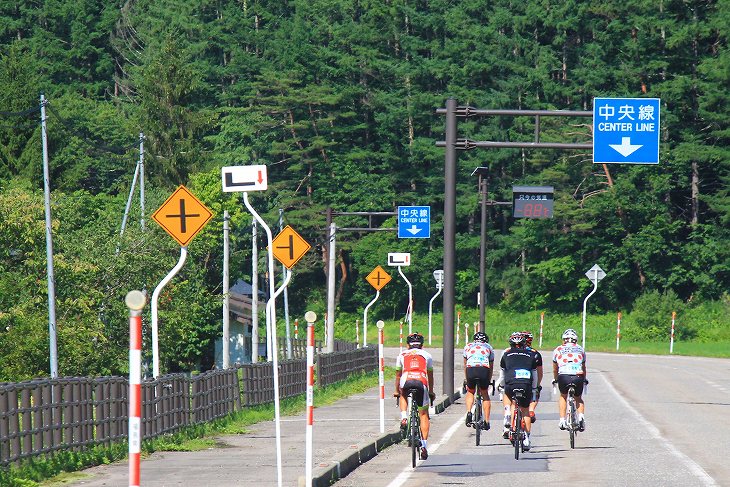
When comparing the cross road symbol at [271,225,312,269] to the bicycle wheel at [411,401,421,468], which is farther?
the cross road symbol at [271,225,312,269]

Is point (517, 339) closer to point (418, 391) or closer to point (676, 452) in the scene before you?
point (418, 391)

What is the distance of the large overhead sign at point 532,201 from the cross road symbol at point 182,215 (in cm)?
2635

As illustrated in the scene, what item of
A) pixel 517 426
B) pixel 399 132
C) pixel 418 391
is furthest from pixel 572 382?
pixel 399 132

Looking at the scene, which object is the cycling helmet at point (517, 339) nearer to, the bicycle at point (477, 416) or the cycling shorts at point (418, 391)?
the bicycle at point (477, 416)

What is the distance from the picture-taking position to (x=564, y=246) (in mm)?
77562

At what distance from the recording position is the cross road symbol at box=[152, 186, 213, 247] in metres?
17.2

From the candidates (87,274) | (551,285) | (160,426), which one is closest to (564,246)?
(551,285)

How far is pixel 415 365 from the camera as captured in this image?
17.7 m

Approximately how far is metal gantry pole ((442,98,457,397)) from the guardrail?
19.0 feet

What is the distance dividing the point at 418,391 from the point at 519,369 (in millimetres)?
2049

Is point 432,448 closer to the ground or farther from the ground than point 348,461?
closer to the ground

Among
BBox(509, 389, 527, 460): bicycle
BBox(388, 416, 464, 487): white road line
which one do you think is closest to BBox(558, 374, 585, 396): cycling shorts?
BBox(509, 389, 527, 460): bicycle

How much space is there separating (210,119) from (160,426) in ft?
223

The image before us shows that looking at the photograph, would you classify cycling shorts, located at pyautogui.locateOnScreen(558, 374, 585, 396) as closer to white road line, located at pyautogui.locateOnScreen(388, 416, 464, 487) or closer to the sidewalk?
white road line, located at pyautogui.locateOnScreen(388, 416, 464, 487)
